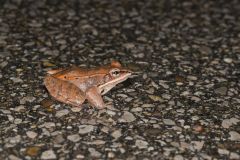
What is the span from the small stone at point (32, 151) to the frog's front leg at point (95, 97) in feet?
2.93

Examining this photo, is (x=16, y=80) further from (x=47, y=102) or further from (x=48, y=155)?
(x=48, y=155)

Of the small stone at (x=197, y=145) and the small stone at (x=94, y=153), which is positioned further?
the small stone at (x=197, y=145)

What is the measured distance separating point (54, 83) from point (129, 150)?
3.85 ft

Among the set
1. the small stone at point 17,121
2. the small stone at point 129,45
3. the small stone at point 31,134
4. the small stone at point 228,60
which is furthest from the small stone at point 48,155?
the small stone at point 228,60

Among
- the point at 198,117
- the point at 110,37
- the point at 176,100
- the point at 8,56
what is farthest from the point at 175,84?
the point at 8,56

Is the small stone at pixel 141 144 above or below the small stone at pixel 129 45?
below

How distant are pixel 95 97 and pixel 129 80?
0.76 meters

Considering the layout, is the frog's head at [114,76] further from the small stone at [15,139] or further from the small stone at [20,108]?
the small stone at [15,139]

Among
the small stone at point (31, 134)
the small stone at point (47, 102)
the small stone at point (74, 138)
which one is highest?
the small stone at point (47, 102)

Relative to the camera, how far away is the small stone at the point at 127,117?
4.33m

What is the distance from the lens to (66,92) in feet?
14.6

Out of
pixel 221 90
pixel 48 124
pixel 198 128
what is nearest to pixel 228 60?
pixel 221 90

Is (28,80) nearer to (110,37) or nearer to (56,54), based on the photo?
(56,54)

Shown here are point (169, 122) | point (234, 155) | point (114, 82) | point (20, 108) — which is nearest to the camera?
point (234, 155)
